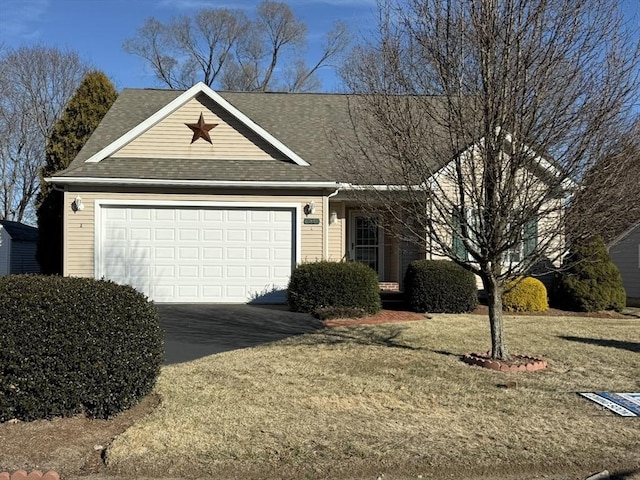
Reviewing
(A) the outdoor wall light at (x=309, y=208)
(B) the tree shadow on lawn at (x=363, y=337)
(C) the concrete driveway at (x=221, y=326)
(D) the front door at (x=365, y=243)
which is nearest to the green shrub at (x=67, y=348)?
(C) the concrete driveway at (x=221, y=326)

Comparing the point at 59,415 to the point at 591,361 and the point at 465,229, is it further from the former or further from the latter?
the point at 591,361

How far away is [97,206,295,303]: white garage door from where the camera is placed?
1346 centimetres

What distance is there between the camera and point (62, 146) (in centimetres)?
1814

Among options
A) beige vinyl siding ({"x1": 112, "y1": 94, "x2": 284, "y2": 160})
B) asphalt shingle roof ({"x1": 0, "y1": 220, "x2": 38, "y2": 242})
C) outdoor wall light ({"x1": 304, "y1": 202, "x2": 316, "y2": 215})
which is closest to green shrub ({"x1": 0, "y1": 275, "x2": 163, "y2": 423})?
outdoor wall light ({"x1": 304, "y1": 202, "x2": 316, "y2": 215})

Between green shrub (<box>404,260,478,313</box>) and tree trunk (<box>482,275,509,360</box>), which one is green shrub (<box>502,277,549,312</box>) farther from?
tree trunk (<box>482,275,509,360</box>)

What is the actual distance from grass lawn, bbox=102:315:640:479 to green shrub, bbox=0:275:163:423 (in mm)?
583

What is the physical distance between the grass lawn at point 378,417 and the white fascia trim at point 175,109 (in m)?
6.33

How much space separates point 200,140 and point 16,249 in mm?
14875

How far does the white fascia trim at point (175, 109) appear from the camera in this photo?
13.8 m

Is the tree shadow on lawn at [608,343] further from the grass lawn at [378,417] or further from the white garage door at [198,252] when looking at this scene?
the white garage door at [198,252]

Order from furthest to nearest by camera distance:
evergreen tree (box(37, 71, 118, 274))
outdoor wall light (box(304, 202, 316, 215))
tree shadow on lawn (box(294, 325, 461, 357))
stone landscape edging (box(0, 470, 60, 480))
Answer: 1. evergreen tree (box(37, 71, 118, 274))
2. outdoor wall light (box(304, 202, 316, 215))
3. tree shadow on lawn (box(294, 325, 461, 357))
4. stone landscape edging (box(0, 470, 60, 480))

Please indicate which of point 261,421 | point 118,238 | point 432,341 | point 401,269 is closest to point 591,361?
point 432,341

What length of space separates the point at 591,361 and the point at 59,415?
22.5 ft

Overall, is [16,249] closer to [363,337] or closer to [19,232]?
[19,232]
